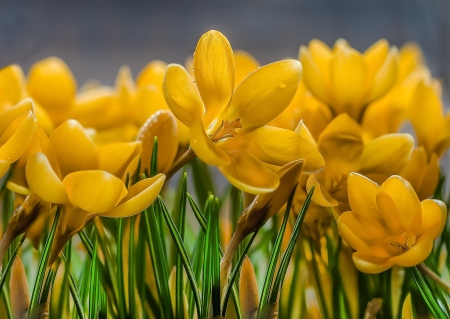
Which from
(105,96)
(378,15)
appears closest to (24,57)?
(105,96)

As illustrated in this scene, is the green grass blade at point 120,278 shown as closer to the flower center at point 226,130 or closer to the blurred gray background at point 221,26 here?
the flower center at point 226,130

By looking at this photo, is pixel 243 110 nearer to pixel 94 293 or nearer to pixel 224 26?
pixel 94 293

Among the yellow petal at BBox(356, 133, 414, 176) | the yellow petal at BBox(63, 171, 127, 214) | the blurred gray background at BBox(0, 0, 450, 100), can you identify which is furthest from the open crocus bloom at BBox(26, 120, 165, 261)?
the blurred gray background at BBox(0, 0, 450, 100)

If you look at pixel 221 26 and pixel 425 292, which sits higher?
pixel 221 26

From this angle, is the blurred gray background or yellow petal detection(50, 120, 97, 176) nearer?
yellow petal detection(50, 120, 97, 176)

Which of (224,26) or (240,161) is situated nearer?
(240,161)

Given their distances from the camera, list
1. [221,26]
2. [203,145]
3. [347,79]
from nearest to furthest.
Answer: [203,145] < [347,79] < [221,26]

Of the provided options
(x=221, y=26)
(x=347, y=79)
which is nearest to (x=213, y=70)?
(x=347, y=79)

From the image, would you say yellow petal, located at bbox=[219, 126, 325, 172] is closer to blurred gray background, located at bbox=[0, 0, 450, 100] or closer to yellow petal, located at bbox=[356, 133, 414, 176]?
yellow petal, located at bbox=[356, 133, 414, 176]
